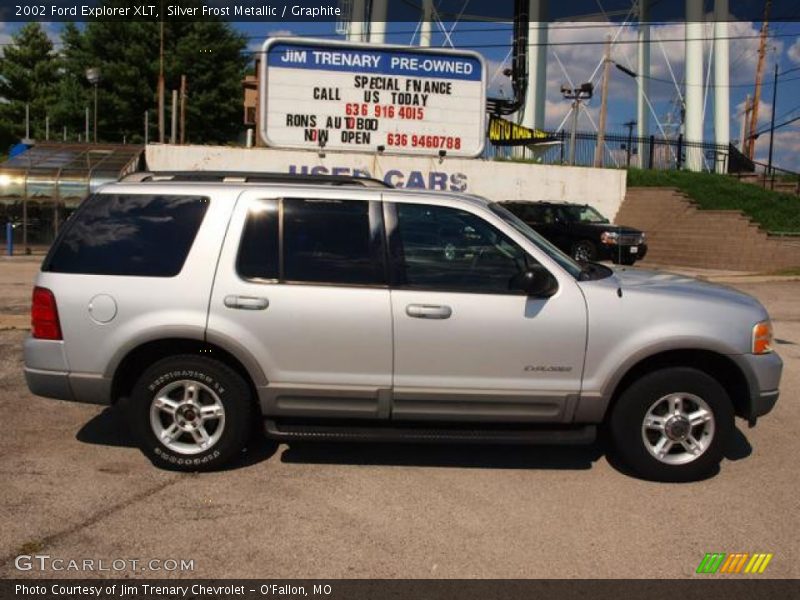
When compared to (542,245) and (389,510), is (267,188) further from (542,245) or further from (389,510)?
(389,510)

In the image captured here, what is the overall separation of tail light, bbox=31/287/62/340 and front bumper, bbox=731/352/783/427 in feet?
13.7

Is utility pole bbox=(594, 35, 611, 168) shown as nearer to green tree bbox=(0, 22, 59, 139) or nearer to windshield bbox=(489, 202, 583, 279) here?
windshield bbox=(489, 202, 583, 279)

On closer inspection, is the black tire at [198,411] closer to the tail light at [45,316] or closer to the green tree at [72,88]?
the tail light at [45,316]

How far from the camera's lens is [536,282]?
14.5 ft

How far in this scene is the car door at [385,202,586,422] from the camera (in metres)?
4.46

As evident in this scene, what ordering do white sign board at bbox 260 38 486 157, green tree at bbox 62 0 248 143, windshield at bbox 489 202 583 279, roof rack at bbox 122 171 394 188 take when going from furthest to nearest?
green tree at bbox 62 0 248 143 < white sign board at bbox 260 38 486 157 < roof rack at bbox 122 171 394 188 < windshield at bbox 489 202 583 279

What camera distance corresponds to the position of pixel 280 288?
4.52 meters

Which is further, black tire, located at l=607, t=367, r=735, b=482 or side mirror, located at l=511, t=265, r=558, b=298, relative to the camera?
black tire, located at l=607, t=367, r=735, b=482

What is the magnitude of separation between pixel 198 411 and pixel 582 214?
58.9ft

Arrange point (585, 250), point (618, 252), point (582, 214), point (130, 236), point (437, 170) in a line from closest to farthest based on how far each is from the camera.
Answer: point (130, 236) < point (618, 252) < point (585, 250) < point (582, 214) < point (437, 170)

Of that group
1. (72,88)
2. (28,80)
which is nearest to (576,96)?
(72,88)

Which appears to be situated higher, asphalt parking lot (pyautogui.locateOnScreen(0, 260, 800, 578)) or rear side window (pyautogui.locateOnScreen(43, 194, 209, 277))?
rear side window (pyautogui.locateOnScreen(43, 194, 209, 277))

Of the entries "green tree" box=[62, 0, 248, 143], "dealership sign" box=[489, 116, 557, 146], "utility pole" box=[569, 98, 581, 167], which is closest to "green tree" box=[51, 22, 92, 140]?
"green tree" box=[62, 0, 248, 143]

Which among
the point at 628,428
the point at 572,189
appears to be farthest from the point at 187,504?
the point at 572,189
